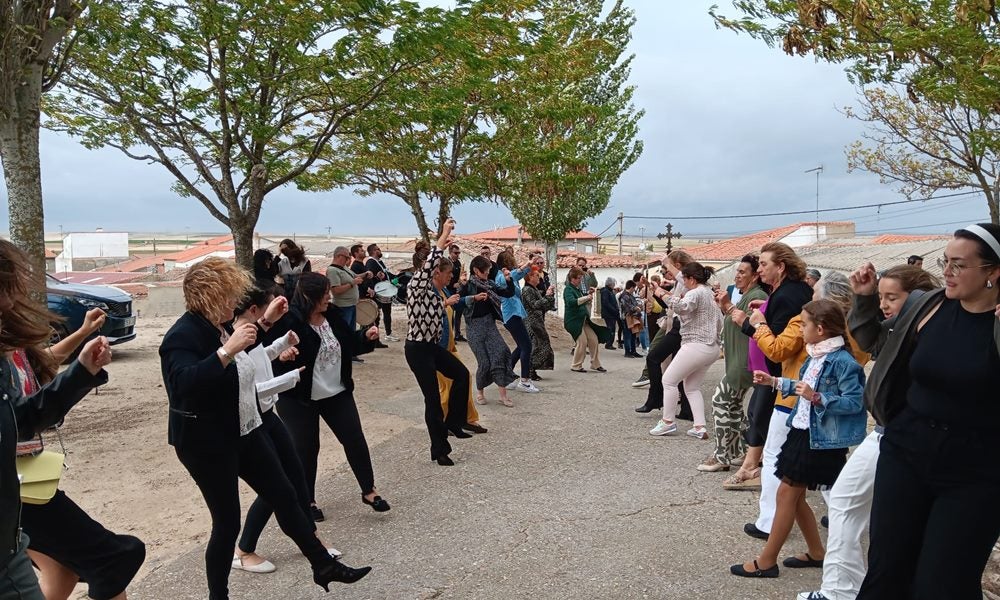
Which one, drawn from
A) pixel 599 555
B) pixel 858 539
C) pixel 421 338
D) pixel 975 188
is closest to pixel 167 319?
pixel 421 338

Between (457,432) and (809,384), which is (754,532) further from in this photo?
(457,432)

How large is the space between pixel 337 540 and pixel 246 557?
0.66 meters

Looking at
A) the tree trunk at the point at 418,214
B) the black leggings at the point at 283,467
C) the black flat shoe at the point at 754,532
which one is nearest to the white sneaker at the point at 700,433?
the black flat shoe at the point at 754,532

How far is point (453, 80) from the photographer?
45.5ft

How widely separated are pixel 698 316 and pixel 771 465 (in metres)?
2.84

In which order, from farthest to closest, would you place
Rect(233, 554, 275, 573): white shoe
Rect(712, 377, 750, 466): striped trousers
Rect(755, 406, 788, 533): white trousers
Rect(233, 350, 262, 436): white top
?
Rect(712, 377, 750, 466): striped trousers → Rect(755, 406, 788, 533): white trousers → Rect(233, 554, 275, 573): white shoe → Rect(233, 350, 262, 436): white top

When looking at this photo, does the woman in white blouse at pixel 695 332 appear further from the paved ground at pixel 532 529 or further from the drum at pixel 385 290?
the drum at pixel 385 290

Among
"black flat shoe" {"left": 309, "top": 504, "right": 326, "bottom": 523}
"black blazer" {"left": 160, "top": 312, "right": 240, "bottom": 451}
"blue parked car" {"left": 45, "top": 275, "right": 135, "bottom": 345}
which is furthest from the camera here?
"blue parked car" {"left": 45, "top": 275, "right": 135, "bottom": 345}

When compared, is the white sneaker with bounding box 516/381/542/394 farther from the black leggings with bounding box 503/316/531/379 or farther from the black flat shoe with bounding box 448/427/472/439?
the black flat shoe with bounding box 448/427/472/439

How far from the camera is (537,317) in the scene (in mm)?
11555

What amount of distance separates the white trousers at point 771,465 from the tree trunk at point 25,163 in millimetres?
7378

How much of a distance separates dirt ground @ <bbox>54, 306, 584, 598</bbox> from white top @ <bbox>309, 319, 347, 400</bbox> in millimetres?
1297

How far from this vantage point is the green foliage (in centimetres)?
1859

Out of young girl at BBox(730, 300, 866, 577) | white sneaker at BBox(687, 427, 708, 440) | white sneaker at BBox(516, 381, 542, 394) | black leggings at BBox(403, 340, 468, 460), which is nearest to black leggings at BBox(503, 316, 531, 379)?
white sneaker at BBox(516, 381, 542, 394)
